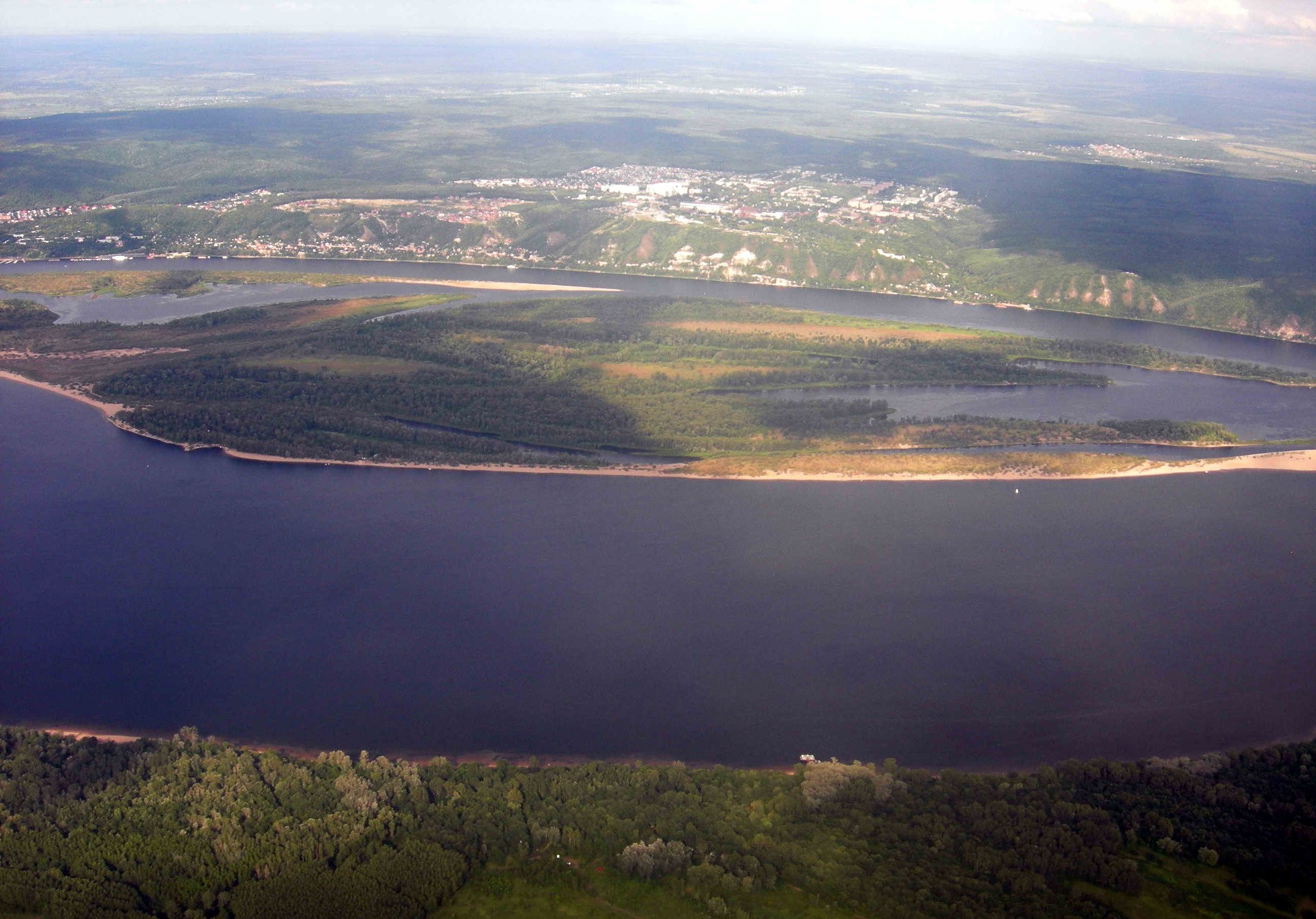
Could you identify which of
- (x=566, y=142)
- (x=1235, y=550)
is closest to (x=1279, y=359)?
(x=1235, y=550)

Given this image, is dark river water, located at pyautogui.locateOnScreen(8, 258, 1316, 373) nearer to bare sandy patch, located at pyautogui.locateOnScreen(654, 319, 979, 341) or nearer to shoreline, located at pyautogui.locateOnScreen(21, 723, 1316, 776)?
bare sandy patch, located at pyautogui.locateOnScreen(654, 319, 979, 341)

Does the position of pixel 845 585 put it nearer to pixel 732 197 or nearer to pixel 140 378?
pixel 140 378

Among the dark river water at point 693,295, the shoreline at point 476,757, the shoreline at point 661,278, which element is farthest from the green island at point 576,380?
the shoreline at point 476,757

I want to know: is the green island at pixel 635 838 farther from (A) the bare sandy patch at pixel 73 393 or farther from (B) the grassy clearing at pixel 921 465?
(A) the bare sandy patch at pixel 73 393

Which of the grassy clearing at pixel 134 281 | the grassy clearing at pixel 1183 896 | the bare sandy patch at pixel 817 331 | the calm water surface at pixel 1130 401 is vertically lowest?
the grassy clearing at pixel 1183 896

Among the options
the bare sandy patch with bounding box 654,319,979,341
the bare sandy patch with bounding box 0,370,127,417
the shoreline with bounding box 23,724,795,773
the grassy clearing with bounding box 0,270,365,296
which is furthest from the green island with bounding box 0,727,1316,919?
the grassy clearing with bounding box 0,270,365,296

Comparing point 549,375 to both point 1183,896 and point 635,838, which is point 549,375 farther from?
point 1183,896
